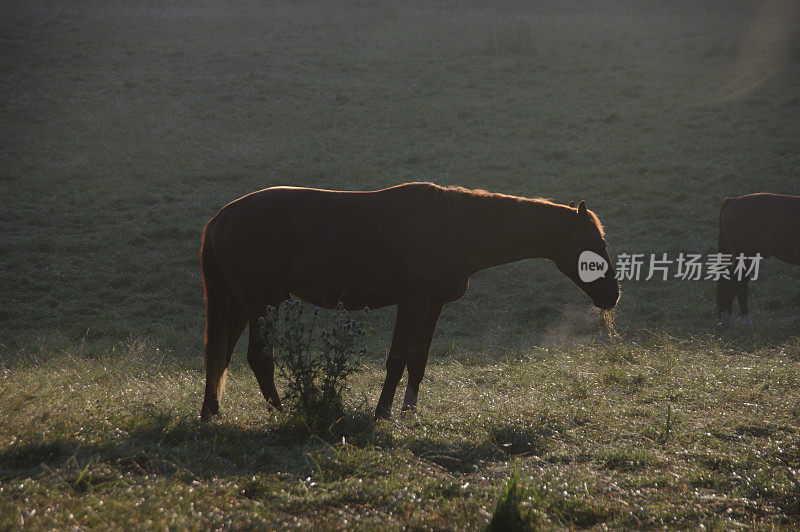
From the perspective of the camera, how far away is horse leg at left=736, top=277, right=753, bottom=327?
1029cm

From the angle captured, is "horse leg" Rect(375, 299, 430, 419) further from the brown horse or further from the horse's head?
the horse's head

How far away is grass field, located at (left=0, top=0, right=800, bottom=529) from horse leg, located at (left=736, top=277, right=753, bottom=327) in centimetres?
59

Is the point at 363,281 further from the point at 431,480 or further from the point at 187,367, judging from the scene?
the point at 187,367

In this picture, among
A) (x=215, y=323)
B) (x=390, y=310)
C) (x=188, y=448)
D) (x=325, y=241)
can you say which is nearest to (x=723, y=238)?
(x=390, y=310)

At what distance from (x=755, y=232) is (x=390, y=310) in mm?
6376

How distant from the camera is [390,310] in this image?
10.6 m

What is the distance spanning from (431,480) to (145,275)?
8.74m

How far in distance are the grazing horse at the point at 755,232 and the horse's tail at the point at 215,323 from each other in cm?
814

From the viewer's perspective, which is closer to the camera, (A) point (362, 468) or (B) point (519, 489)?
(B) point (519, 489)

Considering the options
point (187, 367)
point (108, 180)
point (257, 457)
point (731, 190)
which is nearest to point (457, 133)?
point (731, 190)

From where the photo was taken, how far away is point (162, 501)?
326 cm

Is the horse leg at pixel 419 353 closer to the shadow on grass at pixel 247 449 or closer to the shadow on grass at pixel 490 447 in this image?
the shadow on grass at pixel 247 449

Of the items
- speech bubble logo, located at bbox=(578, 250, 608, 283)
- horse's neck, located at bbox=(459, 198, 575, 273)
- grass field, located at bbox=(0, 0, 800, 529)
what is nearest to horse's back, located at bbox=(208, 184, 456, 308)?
horse's neck, located at bbox=(459, 198, 575, 273)

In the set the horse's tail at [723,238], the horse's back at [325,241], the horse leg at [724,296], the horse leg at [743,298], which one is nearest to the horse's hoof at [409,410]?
the horse's back at [325,241]
